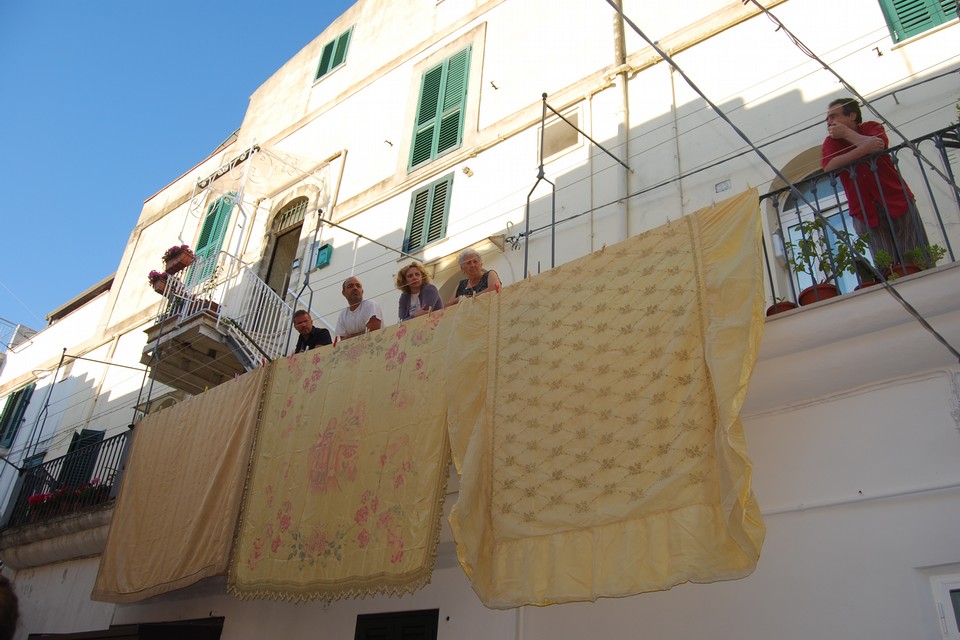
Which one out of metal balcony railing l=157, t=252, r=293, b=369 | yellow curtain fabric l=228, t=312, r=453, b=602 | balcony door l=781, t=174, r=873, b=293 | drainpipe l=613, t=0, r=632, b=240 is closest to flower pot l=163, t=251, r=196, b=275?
metal balcony railing l=157, t=252, r=293, b=369

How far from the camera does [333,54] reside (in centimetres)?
1426

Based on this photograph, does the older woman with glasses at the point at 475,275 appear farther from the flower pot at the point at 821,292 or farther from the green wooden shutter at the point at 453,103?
the green wooden shutter at the point at 453,103

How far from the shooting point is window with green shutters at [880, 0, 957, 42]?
21.9 ft

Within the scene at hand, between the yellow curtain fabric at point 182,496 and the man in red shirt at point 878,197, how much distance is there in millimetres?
5067

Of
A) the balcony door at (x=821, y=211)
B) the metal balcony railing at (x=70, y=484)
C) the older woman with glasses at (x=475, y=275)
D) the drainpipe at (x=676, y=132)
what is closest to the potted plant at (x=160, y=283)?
the metal balcony railing at (x=70, y=484)

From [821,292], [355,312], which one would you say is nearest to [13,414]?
[355,312]

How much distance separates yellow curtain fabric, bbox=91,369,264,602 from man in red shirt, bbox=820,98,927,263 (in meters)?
5.07

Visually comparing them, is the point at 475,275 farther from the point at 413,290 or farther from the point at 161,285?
the point at 161,285

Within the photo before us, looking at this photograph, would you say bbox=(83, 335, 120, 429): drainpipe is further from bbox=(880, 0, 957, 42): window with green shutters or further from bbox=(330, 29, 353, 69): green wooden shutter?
bbox=(880, 0, 957, 42): window with green shutters

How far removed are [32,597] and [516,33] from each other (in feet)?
32.4

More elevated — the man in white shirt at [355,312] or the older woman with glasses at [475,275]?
the man in white shirt at [355,312]

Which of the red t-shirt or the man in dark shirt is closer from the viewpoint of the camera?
the red t-shirt

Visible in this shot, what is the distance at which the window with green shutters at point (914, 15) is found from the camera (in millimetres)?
6688

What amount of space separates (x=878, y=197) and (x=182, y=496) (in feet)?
20.3
